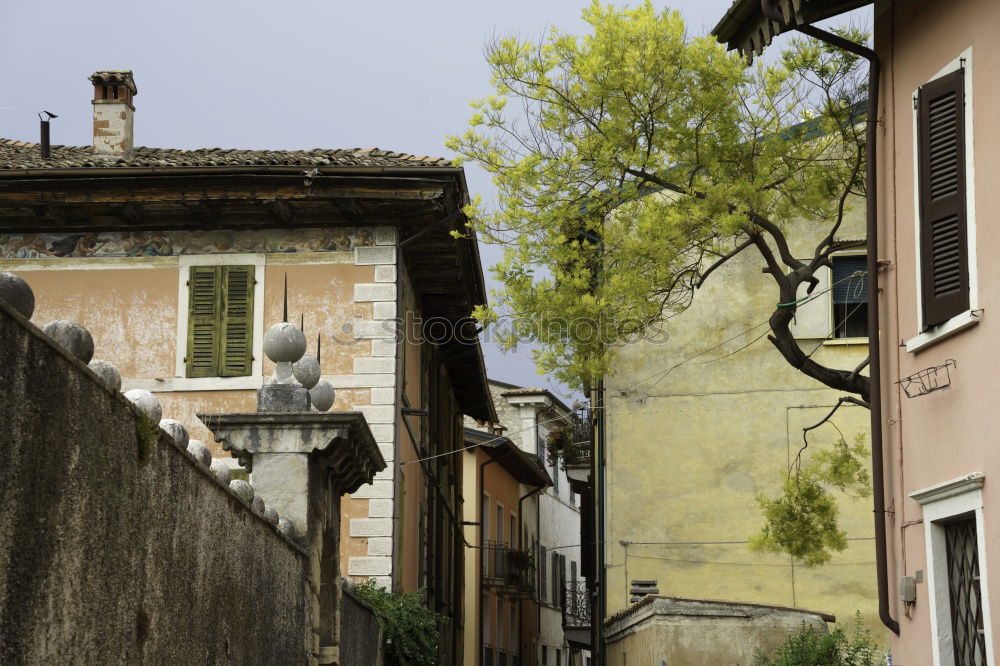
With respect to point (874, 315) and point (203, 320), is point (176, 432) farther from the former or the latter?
point (203, 320)

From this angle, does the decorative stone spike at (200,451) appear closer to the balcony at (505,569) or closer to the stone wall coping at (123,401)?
the stone wall coping at (123,401)

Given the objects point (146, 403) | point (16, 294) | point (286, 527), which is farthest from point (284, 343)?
point (16, 294)

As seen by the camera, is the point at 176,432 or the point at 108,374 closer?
the point at 108,374

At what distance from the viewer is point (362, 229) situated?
16219mm

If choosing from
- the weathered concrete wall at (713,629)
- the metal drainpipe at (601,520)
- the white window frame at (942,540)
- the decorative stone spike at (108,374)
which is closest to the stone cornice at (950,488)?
the white window frame at (942,540)

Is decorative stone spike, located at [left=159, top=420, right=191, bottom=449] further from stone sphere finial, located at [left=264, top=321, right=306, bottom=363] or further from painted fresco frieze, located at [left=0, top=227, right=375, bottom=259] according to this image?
painted fresco frieze, located at [left=0, top=227, right=375, bottom=259]

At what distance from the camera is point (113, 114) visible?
17.6 metres

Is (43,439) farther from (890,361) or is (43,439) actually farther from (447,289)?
(447,289)

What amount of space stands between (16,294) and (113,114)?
14.3 m

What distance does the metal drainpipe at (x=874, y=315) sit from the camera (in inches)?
370

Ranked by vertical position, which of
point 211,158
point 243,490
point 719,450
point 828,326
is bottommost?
point 243,490

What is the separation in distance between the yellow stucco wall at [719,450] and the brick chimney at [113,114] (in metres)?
7.83

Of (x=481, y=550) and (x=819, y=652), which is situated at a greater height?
(x=481, y=550)

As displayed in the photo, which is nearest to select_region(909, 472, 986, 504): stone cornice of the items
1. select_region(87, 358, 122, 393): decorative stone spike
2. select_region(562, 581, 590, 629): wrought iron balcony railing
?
select_region(87, 358, 122, 393): decorative stone spike
